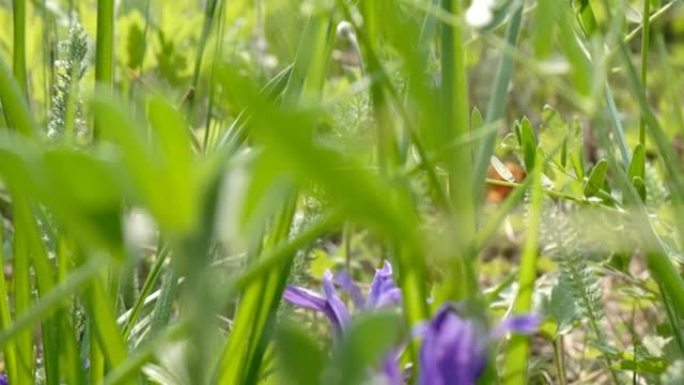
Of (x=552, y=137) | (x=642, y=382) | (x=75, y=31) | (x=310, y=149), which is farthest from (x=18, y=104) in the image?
(x=642, y=382)

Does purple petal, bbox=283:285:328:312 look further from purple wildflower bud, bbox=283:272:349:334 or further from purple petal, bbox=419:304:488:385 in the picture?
purple petal, bbox=419:304:488:385

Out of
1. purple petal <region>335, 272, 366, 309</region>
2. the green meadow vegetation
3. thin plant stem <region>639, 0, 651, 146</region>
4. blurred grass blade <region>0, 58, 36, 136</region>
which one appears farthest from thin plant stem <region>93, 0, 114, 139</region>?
thin plant stem <region>639, 0, 651, 146</region>

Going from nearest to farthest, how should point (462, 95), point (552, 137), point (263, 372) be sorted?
point (462, 95) → point (263, 372) → point (552, 137)

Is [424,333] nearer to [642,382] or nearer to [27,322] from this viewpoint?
[27,322]

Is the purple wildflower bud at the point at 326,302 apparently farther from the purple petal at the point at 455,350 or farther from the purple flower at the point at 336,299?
the purple petal at the point at 455,350

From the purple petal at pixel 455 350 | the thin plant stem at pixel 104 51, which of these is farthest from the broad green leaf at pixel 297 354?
the thin plant stem at pixel 104 51

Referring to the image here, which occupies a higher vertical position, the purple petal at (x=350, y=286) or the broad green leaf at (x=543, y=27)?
the broad green leaf at (x=543, y=27)

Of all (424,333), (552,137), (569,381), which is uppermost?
(552,137)

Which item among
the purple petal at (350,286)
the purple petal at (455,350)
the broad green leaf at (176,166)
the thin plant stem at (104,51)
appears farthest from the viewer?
the thin plant stem at (104,51)
